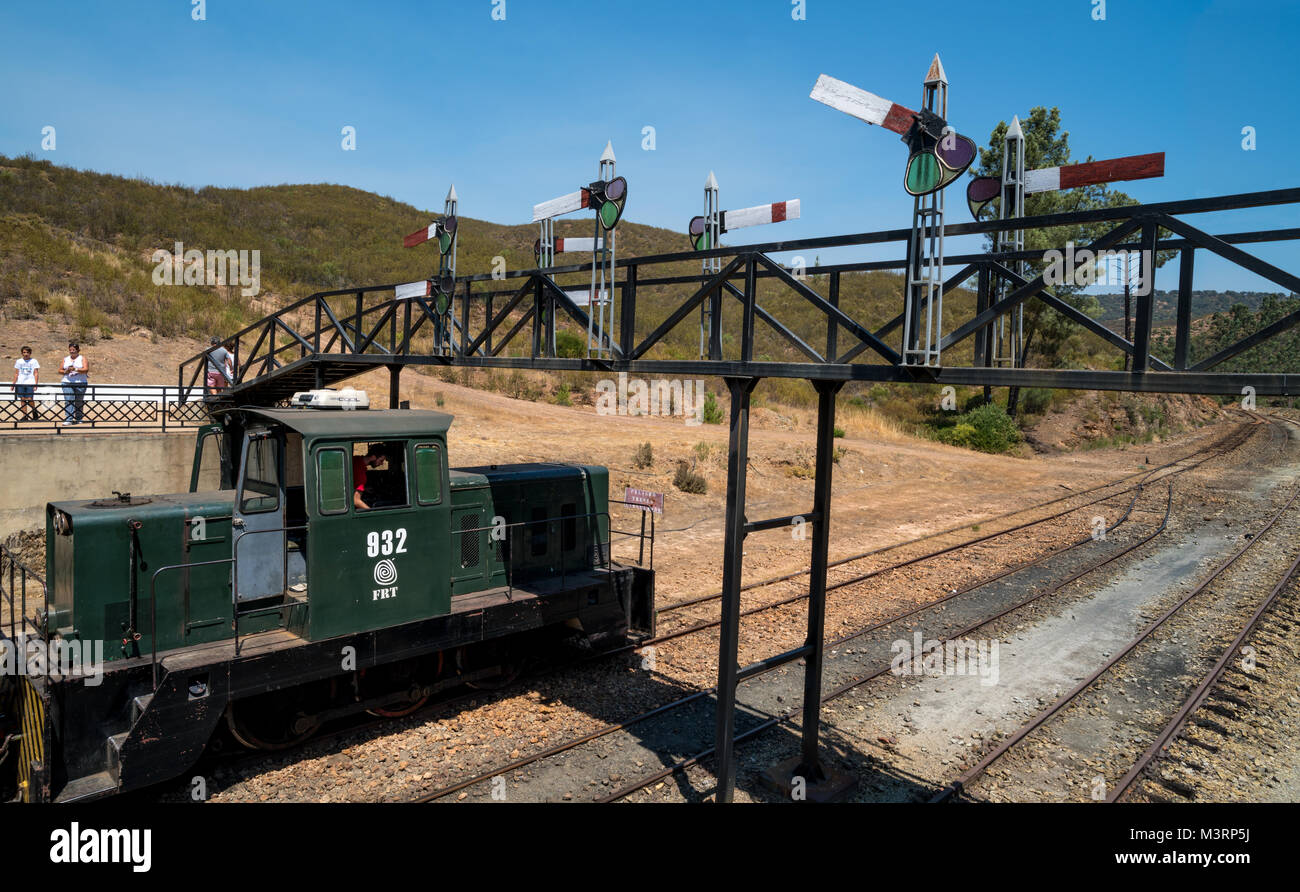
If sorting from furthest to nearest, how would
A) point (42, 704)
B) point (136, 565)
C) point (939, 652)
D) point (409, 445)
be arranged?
point (939, 652)
point (409, 445)
point (136, 565)
point (42, 704)

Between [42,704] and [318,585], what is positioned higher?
[318,585]

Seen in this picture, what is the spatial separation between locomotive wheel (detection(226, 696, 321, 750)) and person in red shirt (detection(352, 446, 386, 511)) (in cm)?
193

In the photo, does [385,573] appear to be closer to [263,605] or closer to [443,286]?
[263,605]

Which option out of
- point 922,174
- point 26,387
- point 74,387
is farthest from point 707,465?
point 922,174

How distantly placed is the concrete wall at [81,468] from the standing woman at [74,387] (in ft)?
3.98

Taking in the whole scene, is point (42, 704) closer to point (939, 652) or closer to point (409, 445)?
point (409, 445)

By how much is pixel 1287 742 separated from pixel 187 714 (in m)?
11.0

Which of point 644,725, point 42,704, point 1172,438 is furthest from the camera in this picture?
point 1172,438

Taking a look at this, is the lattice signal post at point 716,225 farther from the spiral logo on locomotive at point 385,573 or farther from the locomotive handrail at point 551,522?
the spiral logo on locomotive at point 385,573

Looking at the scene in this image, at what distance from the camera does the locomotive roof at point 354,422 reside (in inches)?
275

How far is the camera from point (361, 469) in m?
7.40

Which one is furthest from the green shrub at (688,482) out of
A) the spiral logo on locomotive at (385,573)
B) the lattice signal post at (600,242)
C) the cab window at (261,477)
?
the cab window at (261,477)

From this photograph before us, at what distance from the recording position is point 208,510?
281 inches

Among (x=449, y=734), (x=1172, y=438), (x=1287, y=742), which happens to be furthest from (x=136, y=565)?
(x=1172, y=438)
